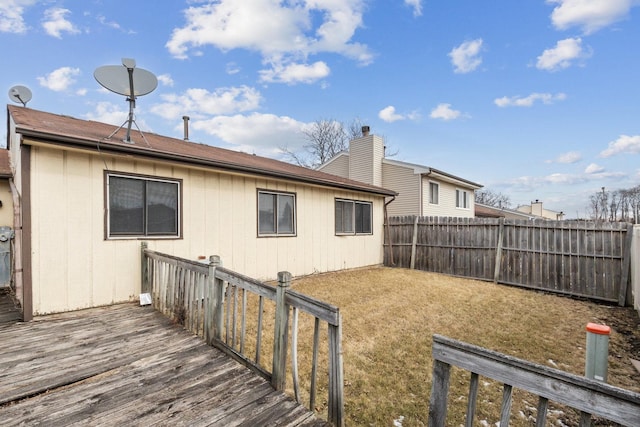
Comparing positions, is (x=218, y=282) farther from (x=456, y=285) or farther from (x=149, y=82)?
(x=456, y=285)

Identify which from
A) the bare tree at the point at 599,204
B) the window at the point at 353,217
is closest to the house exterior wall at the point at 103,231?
the window at the point at 353,217

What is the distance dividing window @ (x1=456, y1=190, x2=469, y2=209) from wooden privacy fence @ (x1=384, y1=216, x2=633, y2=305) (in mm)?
7616

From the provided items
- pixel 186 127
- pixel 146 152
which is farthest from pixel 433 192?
pixel 146 152

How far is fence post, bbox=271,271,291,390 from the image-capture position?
2.54 meters

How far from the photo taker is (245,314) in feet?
10.1

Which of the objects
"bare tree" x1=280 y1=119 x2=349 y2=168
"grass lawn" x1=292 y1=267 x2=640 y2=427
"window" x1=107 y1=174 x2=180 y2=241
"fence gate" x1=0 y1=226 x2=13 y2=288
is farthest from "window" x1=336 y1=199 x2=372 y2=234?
"bare tree" x1=280 y1=119 x2=349 y2=168

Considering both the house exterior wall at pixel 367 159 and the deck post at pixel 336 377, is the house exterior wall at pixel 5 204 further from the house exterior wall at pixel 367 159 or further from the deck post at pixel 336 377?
the house exterior wall at pixel 367 159

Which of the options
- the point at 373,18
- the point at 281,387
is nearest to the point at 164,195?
the point at 281,387

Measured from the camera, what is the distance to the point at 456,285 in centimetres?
772

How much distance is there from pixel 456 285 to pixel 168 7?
10.9 metres

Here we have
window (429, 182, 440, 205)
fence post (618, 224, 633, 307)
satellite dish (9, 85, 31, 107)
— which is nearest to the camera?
satellite dish (9, 85, 31, 107)

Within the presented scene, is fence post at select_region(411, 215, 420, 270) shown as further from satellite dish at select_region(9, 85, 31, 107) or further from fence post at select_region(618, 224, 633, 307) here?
satellite dish at select_region(9, 85, 31, 107)

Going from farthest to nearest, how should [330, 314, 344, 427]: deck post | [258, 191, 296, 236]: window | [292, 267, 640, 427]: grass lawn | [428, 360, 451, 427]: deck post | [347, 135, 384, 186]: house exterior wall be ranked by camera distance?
[347, 135, 384, 186]: house exterior wall
[258, 191, 296, 236]: window
[292, 267, 640, 427]: grass lawn
[330, 314, 344, 427]: deck post
[428, 360, 451, 427]: deck post

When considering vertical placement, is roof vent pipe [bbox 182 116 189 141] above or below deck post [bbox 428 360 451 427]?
above
